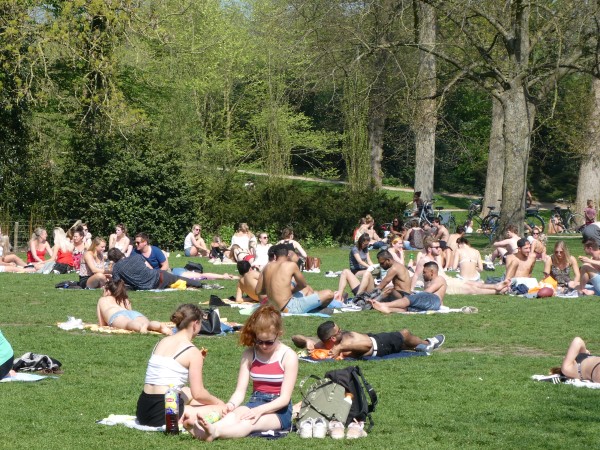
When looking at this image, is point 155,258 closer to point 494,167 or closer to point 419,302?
point 419,302

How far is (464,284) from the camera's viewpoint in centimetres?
1944

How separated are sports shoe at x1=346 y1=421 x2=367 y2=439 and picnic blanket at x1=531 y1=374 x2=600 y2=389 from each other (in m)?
2.82

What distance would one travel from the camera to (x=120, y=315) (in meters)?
14.1

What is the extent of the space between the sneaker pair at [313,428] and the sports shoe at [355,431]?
0.62ft

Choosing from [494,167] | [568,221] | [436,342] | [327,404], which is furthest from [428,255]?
[494,167]

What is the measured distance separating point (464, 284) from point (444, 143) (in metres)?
40.2

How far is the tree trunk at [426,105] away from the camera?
2819cm

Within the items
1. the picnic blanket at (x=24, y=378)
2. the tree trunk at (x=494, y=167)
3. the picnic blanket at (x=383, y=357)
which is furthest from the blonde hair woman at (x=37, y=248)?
the tree trunk at (x=494, y=167)

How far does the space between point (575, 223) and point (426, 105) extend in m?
10.7

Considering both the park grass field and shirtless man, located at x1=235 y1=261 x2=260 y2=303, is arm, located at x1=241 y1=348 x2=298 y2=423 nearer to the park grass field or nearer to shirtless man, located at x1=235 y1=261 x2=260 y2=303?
the park grass field

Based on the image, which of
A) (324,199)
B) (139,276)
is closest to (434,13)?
(324,199)

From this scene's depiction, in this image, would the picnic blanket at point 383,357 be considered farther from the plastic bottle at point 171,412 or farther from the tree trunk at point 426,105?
the tree trunk at point 426,105

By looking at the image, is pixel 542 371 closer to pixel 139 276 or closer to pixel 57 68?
pixel 139 276

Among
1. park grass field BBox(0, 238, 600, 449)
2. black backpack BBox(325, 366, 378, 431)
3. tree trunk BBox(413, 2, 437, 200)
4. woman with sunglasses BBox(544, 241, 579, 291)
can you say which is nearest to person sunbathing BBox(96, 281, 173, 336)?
park grass field BBox(0, 238, 600, 449)
